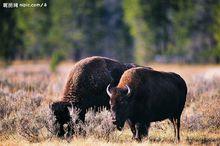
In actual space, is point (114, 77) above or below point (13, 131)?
above

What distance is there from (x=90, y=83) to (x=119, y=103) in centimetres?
194

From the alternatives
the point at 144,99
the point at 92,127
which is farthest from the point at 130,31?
the point at 144,99

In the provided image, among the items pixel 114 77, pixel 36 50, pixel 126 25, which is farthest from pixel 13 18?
pixel 114 77

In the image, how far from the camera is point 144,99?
45.6 ft

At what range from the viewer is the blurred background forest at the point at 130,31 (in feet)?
217

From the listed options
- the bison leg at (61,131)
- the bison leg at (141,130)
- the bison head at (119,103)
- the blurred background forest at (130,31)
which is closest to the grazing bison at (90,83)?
the bison leg at (61,131)

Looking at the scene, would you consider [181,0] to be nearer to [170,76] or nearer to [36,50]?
[36,50]

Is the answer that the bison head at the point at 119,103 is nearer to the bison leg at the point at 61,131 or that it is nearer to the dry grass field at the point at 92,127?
the dry grass field at the point at 92,127

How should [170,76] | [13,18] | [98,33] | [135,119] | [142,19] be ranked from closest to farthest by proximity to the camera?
[135,119]
[170,76]
[13,18]
[142,19]
[98,33]

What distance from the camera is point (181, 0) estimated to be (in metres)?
67.1

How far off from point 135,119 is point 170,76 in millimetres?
1637

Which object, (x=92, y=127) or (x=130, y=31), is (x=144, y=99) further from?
(x=130, y=31)

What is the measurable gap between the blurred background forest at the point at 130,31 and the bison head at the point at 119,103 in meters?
48.5

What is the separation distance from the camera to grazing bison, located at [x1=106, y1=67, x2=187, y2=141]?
13.3 metres
